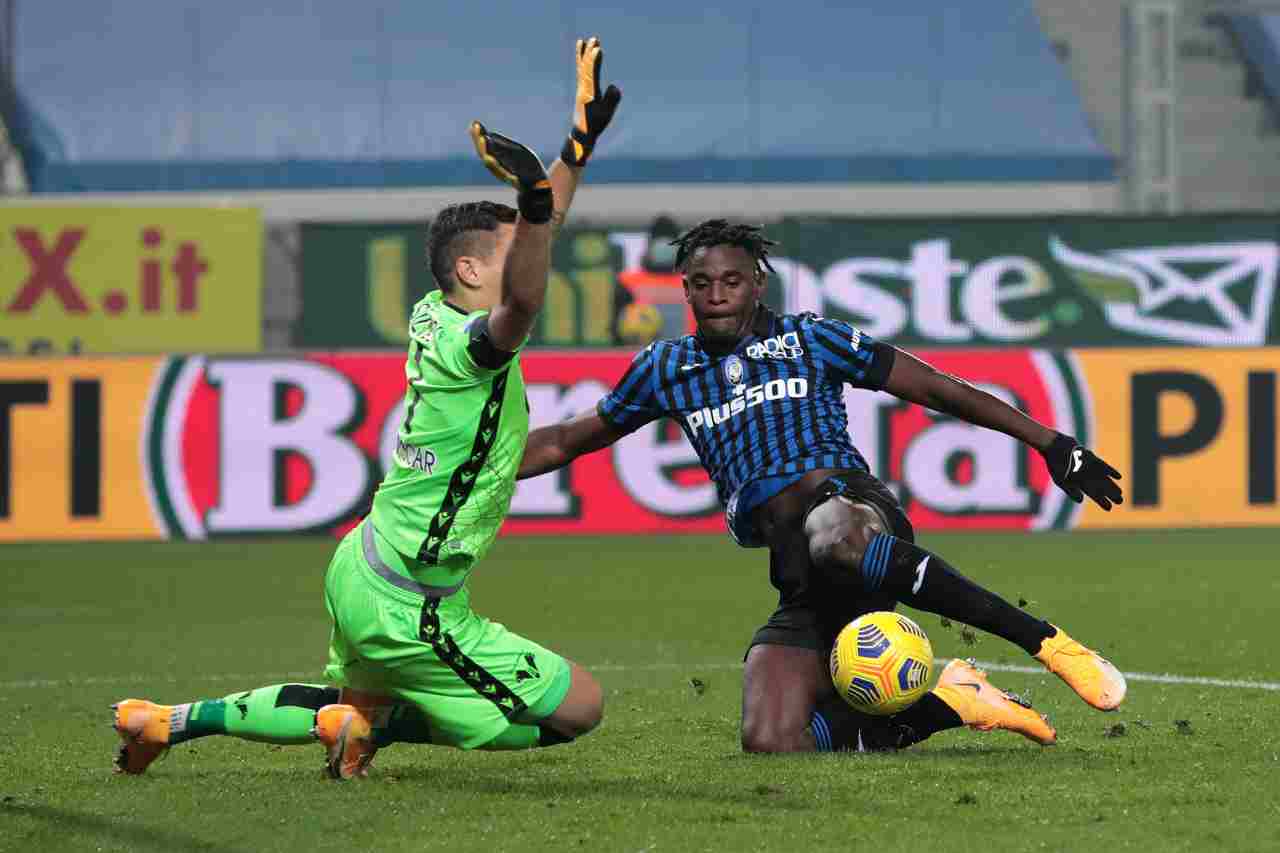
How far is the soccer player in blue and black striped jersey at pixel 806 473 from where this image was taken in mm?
6078

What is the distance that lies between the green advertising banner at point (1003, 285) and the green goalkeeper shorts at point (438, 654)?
11.7 m

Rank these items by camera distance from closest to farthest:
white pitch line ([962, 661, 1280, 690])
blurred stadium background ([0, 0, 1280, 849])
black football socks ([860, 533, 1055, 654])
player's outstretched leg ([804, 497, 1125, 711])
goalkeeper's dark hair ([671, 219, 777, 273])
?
player's outstretched leg ([804, 497, 1125, 711]), black football socks ([860, 533, 1055, 654]), goalkeeper's dark hair ([671, 219, 777, 273]), white pitch line ([962, 661, 1280, 690]), blurred stadium background ([0, 0, 1280, 849])

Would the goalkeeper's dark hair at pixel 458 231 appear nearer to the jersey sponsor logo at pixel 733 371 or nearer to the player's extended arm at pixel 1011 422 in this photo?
the jersey sponsor logo at pixel 733 371

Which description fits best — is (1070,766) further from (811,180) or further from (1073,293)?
(811,180)

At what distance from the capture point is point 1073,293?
1733 centimetres

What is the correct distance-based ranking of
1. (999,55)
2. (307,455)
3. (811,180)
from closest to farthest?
1. (307,455)
2. (811,180)
3. (999,55)

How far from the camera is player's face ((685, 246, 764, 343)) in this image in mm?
6457

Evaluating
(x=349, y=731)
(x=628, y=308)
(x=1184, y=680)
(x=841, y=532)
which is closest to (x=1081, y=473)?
(x=841, y=532)

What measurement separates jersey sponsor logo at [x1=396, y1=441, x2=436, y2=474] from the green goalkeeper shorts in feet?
0.67

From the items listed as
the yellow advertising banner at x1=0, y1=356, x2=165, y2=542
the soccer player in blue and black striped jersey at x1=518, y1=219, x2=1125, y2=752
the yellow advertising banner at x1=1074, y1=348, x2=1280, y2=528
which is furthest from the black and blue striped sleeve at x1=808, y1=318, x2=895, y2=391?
the yellow advertising banner at x1=0, y1=356, x2=165, y2=542

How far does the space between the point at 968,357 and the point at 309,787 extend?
1164 cm

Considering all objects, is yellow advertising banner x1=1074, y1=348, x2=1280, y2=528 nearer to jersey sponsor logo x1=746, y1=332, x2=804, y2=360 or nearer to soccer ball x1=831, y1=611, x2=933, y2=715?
jersey sponsor logo x1=746, y1=332, x2=804, y2=360

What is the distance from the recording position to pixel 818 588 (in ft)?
21.2

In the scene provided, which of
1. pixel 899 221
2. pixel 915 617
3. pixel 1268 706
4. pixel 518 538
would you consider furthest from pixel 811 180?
pixel 1268 706
